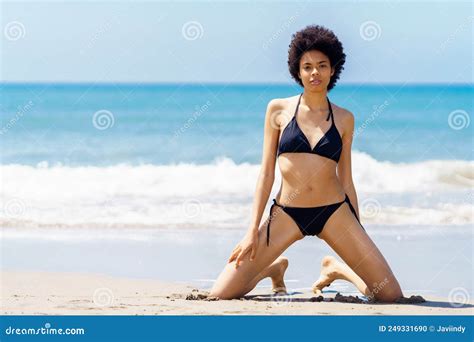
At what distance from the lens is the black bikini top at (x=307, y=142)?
7059 millimetres

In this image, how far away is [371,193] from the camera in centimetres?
1520

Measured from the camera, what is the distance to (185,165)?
19.0m

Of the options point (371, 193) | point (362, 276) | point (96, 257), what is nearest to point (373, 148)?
point (371, 193)

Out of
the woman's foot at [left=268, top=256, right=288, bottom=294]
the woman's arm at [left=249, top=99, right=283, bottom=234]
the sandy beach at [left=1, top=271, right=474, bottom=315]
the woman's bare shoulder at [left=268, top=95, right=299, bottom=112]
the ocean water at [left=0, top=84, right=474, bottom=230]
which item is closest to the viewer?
the sandy beach at [left=1, top=271, right=474, bottom=315]

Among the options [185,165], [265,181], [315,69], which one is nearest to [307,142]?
[265,181]

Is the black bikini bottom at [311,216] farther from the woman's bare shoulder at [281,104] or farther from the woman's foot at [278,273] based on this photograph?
the woman's bare shoulder at [281,104]

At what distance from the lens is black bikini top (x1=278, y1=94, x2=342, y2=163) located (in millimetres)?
7059

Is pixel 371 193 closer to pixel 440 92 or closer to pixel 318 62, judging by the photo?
pixel 318 62

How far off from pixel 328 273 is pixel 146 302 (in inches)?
64.6

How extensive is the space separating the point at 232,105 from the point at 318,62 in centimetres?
2689

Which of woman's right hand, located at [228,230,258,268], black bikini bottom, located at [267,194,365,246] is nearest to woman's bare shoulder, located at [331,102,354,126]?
black bikini bottom, located at [267,194,365,246]

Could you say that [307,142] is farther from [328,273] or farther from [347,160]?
[328,273]

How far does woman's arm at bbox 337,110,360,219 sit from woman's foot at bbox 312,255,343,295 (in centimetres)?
64

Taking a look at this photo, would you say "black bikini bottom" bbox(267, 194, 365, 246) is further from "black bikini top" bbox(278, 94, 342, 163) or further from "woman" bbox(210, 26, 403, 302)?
"black bikini top" bbox(278, 94, 342, 163)
